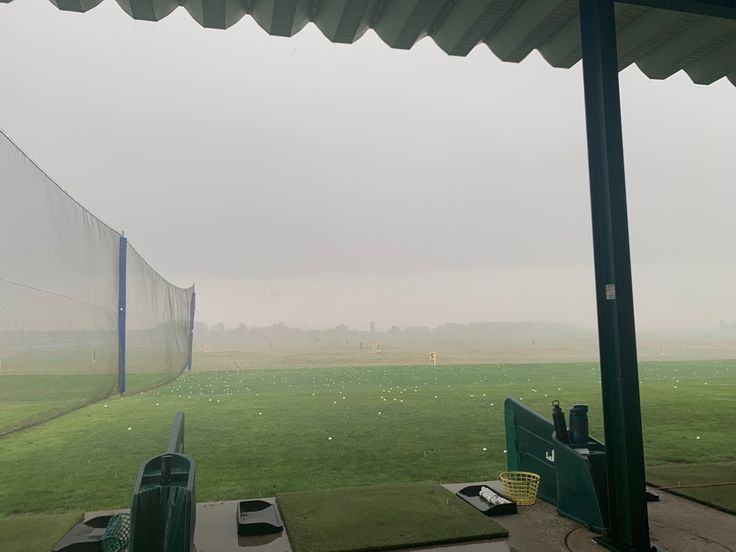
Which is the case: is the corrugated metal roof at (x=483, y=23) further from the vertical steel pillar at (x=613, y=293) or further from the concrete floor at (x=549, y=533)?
the concrete floor at (x=549, y=533)

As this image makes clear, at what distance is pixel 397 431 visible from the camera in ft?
21.4

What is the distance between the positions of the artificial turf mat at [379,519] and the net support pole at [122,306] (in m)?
5.03

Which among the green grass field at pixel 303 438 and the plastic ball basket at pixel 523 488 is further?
the green grass field at pixel 303 438

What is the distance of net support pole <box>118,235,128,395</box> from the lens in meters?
7.95

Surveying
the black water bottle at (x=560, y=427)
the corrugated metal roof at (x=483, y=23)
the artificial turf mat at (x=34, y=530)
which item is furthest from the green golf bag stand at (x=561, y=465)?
the artificial turf mat at (x=34, y=530)

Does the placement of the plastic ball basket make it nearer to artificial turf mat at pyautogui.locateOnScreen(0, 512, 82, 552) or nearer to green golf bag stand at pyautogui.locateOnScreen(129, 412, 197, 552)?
green golf bag stand at pyautogui.locateOnScreen(129, 412, 197, 552)

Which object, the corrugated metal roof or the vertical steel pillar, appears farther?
the corrugated metal roof

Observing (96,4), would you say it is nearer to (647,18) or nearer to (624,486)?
(647,18)

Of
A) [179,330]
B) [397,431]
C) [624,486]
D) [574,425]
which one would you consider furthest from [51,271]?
[179,330]

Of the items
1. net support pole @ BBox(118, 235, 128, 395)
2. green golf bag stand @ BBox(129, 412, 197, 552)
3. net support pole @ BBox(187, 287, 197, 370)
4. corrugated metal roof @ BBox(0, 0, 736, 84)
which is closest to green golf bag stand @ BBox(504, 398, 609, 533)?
green golf bag stand @ BBox(129, 412, 197, 552)

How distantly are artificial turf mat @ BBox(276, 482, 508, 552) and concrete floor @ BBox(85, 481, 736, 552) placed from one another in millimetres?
95

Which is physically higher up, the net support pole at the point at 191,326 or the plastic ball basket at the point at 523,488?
the net support pole at the point at 191,326

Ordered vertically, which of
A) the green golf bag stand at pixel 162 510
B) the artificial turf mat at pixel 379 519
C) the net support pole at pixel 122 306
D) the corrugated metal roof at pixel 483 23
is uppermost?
the corrugated metal roof at pixel 483 23

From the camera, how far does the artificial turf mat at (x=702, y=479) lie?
12.2 ft
